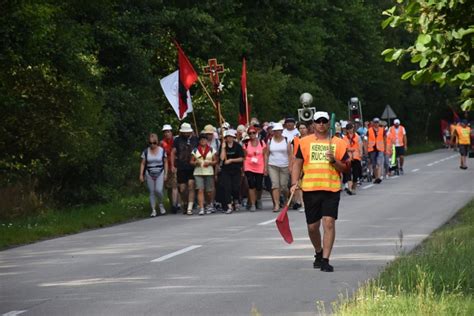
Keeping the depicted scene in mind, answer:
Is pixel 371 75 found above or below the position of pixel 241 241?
above

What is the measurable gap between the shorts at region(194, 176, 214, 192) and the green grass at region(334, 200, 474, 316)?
9506mm

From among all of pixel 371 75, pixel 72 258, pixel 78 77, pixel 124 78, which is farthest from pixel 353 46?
pixel 72 258

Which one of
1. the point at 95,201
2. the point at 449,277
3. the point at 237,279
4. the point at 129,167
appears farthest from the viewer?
the point at 129,167

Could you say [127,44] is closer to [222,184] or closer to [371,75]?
[222,184]

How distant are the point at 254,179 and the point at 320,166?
11.1 metres

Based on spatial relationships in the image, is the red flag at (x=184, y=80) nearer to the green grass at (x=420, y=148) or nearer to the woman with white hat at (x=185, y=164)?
the woman with white hat at (x=185, y=164)

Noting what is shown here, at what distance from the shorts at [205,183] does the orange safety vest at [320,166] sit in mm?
10745

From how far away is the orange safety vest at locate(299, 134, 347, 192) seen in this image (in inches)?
566

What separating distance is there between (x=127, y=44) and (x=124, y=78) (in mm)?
1361

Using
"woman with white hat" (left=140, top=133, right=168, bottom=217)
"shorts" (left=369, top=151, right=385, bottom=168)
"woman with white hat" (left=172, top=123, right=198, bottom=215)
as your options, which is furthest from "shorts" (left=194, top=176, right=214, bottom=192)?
"shorts" (left=369, top=151, right=385, bottom=168)

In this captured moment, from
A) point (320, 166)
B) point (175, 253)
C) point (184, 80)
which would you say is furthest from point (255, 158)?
point (320, 166)

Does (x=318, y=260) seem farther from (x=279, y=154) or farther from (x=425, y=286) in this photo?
(x=279, y=154)

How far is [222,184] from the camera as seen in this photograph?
25547 mm

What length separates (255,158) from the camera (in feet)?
83.5
